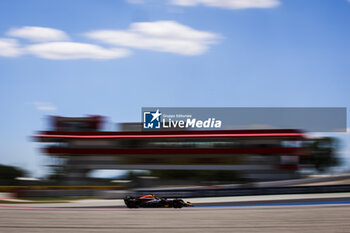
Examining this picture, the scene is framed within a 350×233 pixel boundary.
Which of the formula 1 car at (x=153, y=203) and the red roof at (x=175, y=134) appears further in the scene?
the red roof at (x=175, y=134)

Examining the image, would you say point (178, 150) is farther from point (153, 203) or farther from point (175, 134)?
point (153, 203)

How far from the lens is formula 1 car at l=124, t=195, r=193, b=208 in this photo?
18516 millimetres

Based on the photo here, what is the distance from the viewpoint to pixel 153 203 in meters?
18.9

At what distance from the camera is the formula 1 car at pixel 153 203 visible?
60.7ft

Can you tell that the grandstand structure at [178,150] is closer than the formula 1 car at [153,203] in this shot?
No

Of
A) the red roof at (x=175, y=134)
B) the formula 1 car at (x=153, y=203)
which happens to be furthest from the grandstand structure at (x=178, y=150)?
the formula 1 car at (x=153, y=203)

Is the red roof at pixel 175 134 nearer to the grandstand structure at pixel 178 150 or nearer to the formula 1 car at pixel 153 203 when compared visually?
the grandstand structure at pixel 178 150

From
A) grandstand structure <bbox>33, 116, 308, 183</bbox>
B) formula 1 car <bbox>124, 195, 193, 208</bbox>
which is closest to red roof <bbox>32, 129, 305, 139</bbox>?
grandstand structure <bbox>33, 116, 308, 183</bbox>

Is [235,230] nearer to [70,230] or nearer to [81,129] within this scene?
[70,230]

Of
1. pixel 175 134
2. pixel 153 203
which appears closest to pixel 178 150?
pixel 175 134

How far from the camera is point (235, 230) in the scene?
10922 millimetres

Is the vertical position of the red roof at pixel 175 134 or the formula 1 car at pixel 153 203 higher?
the red roof at pixel 175 134

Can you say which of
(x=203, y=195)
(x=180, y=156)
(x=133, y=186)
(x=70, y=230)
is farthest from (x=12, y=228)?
(x=180, y=156)

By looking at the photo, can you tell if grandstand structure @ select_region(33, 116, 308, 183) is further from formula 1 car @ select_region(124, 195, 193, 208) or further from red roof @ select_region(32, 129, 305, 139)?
formula 1 car @ select_region(124, 195, 193, 208)
